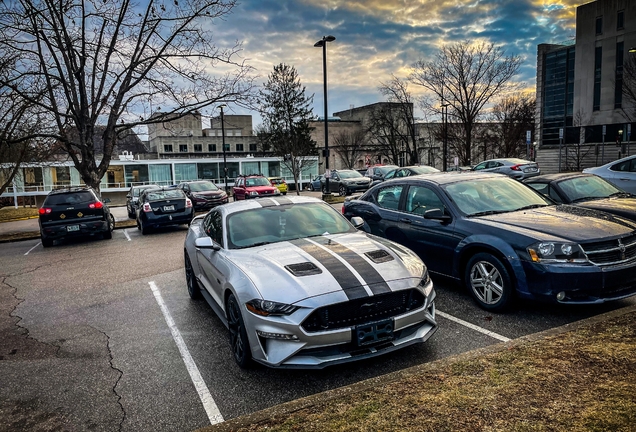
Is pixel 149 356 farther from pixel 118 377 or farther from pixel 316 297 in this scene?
pixel 316 297

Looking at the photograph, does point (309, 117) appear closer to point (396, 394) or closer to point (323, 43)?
point (323, 43)

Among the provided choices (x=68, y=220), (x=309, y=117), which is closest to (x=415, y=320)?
(x=68, y=220)

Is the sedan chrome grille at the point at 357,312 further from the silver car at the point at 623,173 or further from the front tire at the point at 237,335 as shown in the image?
the silver car at the point at 623,173

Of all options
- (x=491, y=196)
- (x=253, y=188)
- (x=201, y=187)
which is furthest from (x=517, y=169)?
(x=491, y=196)

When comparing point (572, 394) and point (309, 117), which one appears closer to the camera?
point (572, 394)

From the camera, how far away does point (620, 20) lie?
42.2 m

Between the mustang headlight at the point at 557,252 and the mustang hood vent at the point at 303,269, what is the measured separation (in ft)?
8.00

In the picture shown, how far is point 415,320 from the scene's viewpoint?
3.91 m

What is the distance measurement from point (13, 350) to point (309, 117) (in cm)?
5782

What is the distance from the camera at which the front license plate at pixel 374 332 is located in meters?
3.57

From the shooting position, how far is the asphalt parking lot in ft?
11.5

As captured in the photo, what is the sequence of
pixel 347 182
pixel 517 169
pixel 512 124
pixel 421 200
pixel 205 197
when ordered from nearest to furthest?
pixel 421 200 < pixel 517 169 < pixel 205 197 < pixel 347 182 < pixel 512 124

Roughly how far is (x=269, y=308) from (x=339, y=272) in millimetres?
703

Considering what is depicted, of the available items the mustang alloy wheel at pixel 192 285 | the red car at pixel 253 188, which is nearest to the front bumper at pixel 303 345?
the mustang alloy wheel at pixel 192 285
